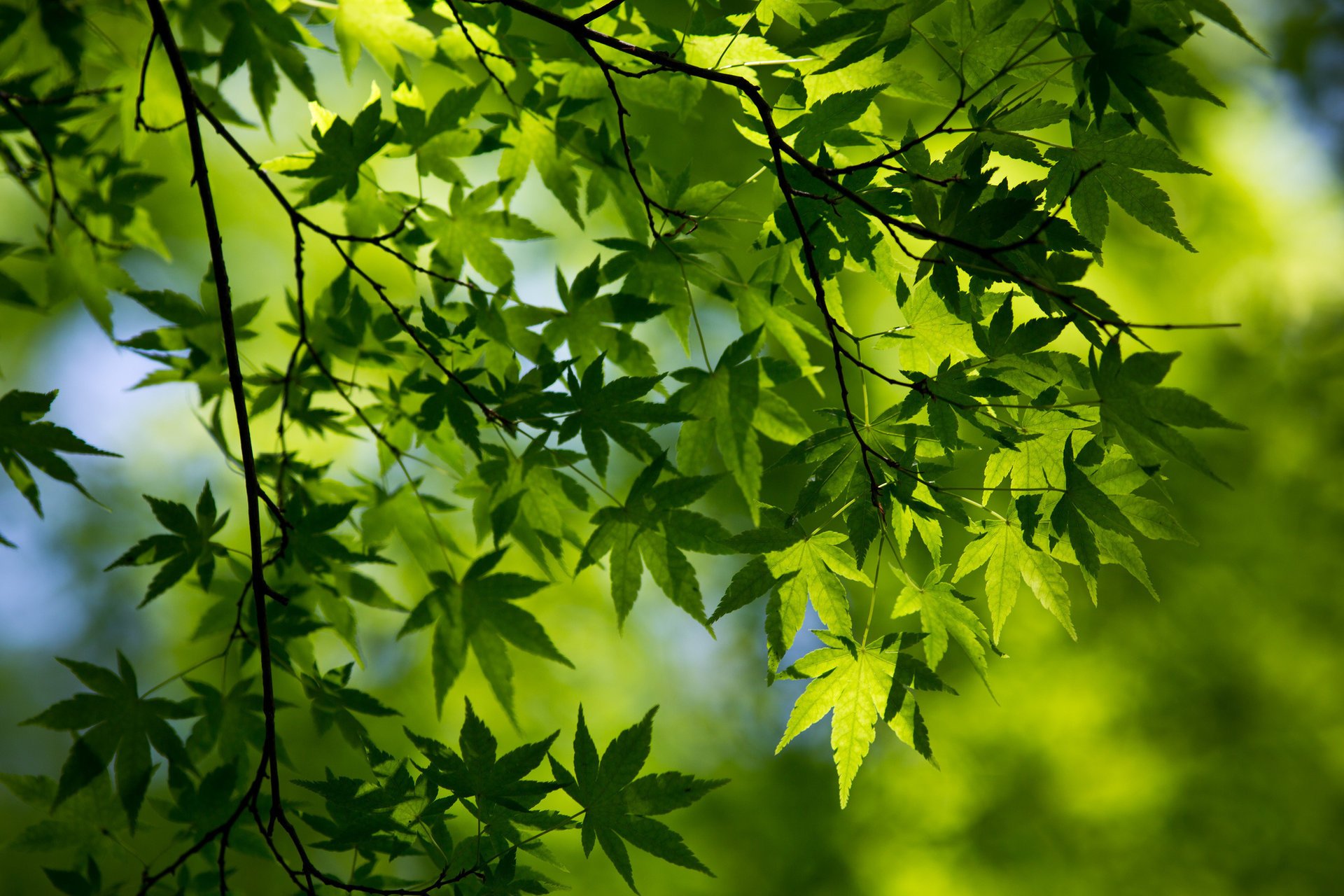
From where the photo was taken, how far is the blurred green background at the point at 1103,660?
384cm

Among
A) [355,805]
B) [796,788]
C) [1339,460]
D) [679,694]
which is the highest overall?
[1339,460]

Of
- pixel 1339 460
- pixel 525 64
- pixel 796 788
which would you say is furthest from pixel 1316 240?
pixel 525 64

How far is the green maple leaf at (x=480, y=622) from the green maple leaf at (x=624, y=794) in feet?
0.74

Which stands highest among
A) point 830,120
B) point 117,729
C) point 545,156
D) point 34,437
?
point 545,156

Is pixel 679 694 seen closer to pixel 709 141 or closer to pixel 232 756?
pixel 709 141

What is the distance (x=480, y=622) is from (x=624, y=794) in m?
0.36

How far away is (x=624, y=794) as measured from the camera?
0.99 meters

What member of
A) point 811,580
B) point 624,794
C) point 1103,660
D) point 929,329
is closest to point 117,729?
point 624,794

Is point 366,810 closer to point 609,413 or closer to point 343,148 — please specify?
point 609,413

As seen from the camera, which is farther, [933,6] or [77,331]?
[77,331]

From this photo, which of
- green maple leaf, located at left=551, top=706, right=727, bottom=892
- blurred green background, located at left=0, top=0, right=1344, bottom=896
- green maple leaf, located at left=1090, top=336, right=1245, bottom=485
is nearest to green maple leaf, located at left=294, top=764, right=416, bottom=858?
green maple leaf, located at left=551, top=706, right=727, bottom=892

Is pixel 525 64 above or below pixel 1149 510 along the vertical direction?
above

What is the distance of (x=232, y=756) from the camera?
1.31 metres

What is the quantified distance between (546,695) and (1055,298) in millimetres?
3747
